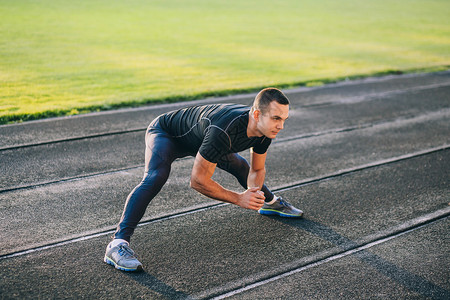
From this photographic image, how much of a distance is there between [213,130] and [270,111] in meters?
0.49

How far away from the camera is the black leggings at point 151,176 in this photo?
4.10 m

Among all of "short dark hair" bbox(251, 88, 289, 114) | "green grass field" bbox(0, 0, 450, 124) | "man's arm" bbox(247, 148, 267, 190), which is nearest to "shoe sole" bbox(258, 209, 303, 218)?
"man's arm" bbox(247, 148, 267, 190)

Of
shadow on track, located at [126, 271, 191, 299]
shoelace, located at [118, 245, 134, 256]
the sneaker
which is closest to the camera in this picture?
shadow on track, located at [126, 271, 191, 299]

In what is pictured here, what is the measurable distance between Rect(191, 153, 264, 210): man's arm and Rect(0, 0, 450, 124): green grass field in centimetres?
569

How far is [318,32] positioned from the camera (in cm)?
2272

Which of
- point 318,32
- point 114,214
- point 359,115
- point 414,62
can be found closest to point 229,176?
point 114,214

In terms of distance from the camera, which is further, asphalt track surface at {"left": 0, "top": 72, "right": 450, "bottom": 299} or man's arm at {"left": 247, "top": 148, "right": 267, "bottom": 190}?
man's arm at {"left": 247, "top": 148, "right": 267, "bottom": 190}

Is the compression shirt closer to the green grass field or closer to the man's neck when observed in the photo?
the man's neck

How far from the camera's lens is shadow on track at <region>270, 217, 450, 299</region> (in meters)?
3.95

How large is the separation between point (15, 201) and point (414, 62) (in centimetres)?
1416

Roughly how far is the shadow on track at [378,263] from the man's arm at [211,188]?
1.11m

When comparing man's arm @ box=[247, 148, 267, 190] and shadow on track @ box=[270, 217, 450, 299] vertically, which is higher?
man's arm @ box=[247, 148, 267, 190]

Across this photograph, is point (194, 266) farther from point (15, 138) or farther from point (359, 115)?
point (359, 115)

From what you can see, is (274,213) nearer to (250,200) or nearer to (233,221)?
(233,221)
